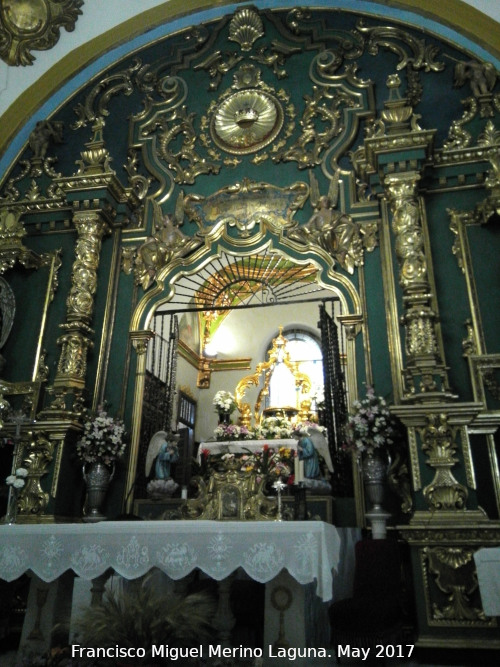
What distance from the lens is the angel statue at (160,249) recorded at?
26.4 feet

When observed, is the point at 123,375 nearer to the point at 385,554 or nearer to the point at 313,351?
the point at 385,554

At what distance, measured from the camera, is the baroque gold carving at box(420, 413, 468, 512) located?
17.9ft

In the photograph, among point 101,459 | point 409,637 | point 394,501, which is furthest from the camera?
point 101,459

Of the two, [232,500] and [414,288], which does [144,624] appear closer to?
[232,500]

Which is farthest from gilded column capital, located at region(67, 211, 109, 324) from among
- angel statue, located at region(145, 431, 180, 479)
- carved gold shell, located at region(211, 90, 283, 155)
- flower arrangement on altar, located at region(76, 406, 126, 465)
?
carved gold shell, located at region(211, 90, 283, 155)

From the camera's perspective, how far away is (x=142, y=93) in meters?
9.47

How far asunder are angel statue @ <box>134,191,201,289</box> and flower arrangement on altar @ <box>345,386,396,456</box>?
348cm

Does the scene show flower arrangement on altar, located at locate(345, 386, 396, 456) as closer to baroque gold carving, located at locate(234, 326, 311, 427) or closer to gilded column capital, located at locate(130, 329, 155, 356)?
gilded column capital, located at locate(130, 329, 155, 356)

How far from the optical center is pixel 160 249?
8.09 meters

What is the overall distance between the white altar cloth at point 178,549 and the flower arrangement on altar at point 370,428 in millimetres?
1723

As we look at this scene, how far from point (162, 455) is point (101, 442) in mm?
728

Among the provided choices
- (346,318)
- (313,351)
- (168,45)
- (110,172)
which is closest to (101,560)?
(346,318)

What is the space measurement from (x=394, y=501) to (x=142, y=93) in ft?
24.5

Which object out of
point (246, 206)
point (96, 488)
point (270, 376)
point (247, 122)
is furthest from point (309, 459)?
point (270, 376)
